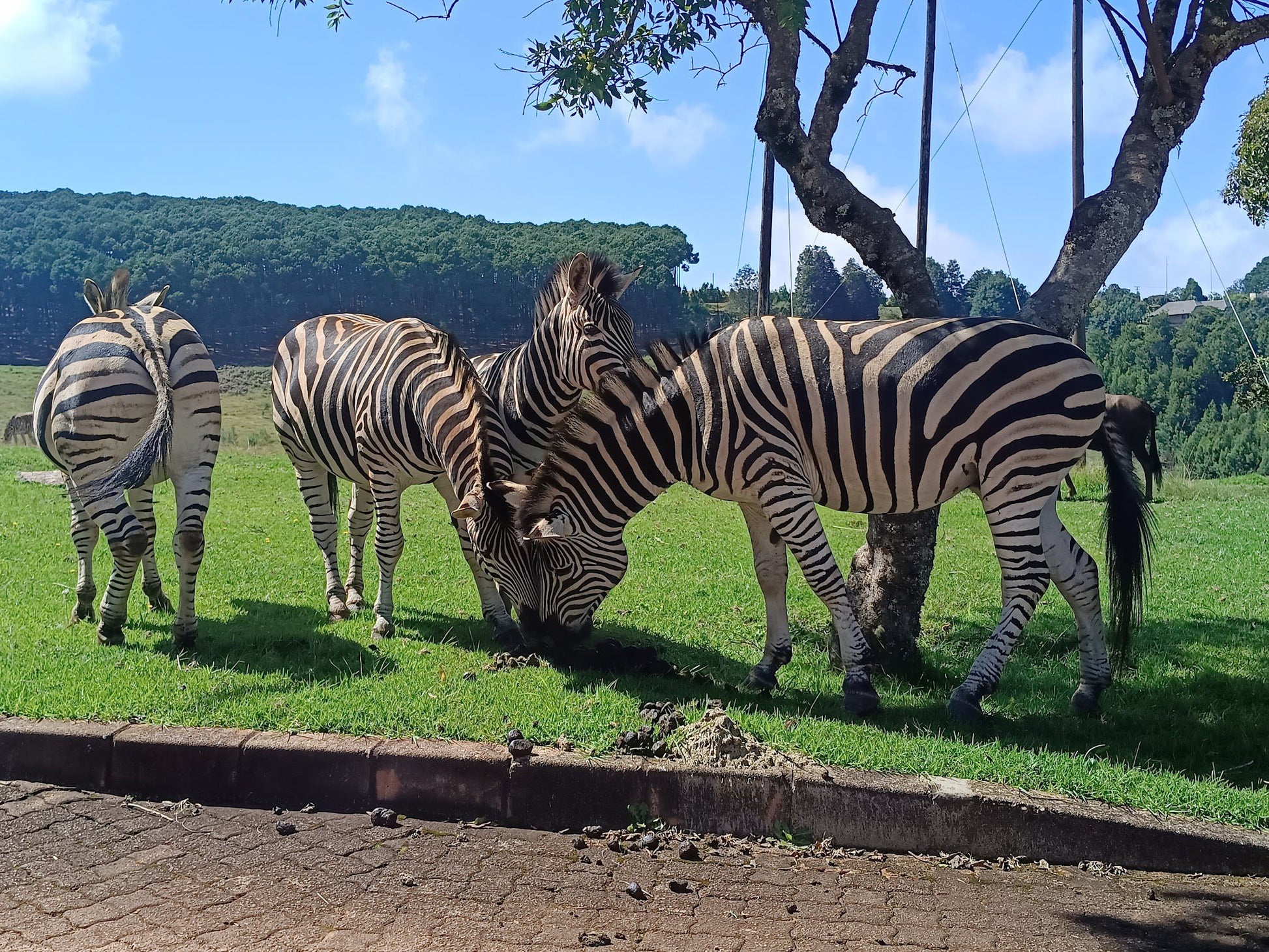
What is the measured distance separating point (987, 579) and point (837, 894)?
6339 millimetres

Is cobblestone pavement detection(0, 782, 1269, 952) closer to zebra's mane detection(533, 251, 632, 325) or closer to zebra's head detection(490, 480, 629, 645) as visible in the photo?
zebra's head detection(490, 480, 629, 645)

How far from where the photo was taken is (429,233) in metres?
48.5

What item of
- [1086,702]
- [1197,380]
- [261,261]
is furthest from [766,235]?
[261,261]

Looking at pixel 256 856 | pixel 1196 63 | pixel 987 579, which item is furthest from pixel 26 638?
pixel 1196 63

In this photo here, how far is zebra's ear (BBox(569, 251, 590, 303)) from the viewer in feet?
21.7

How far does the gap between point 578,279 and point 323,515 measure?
2939mm

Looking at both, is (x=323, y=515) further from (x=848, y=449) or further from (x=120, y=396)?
(x=848, y=449)

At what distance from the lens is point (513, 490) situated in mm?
5410

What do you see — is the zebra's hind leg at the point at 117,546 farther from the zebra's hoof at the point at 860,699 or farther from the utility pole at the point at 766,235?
the utility pole at the point at 766,235

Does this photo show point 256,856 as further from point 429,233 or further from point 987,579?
point 429,233

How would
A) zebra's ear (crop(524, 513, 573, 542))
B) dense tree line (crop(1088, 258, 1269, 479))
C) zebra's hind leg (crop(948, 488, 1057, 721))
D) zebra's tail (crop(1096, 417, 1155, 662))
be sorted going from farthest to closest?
1. dense tree line (crop(1088, 258, 1269, 479))
2. zebra's tail (crop(1096, 417, 1155, 662))
3. zebra's ear (crop(524, 513, 573, 542))
4. zebra's hind leg (crop(948, 488, 1057, 721))

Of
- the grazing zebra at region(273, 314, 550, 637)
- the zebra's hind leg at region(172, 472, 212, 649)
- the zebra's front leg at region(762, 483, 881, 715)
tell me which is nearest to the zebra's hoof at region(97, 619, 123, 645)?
the zebra's hind leg at region(172, 472, 212, 649)

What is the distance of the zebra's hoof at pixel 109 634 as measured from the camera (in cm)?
589

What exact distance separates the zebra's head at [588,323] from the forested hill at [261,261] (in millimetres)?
27492
